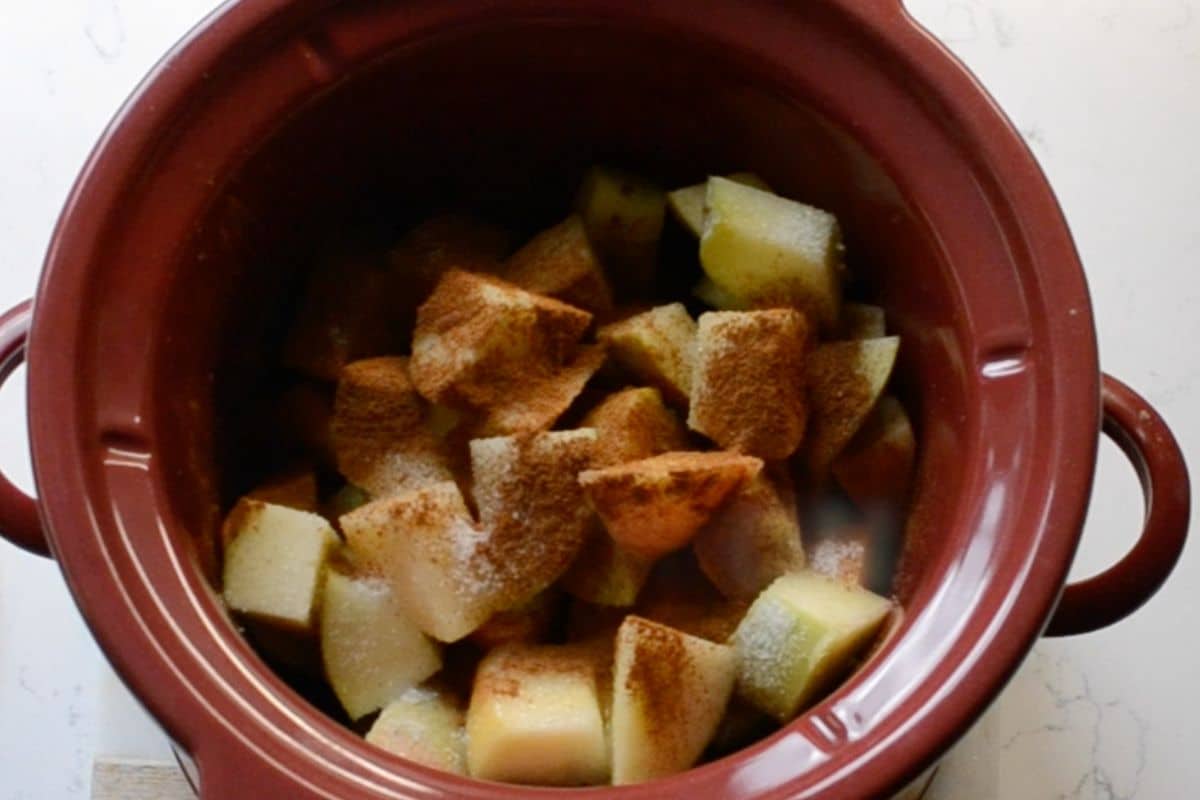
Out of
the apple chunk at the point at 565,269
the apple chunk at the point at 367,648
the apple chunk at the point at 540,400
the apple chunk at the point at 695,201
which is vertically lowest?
the apple chunk at the point at 367,648

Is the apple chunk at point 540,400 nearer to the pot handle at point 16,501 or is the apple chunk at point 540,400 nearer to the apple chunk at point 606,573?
the apple chunk at point 606,573

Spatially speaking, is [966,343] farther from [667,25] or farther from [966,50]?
[966,50]

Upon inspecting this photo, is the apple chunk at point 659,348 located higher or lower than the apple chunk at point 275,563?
higher

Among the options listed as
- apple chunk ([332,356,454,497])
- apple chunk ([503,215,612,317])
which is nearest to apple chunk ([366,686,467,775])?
apple chunk ([332,356,454,497])

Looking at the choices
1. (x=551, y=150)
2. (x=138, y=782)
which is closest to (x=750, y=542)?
(x=551, y=150)

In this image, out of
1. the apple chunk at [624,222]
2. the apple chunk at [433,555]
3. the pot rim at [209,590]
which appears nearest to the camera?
the pot rim at [209,590]

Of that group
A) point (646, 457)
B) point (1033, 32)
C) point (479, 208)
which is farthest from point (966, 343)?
point (1033, 32)

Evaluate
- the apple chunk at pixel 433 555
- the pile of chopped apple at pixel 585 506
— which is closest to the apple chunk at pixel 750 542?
the pile of chopped apple at pixel 585 506
